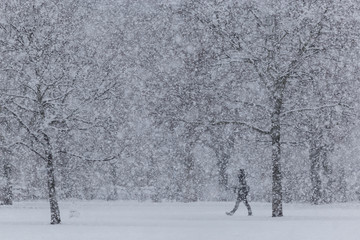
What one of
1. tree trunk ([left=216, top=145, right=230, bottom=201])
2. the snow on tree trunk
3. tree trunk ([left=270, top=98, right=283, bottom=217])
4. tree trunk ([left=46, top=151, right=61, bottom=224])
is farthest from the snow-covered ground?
tree trunk ([left=216, top=145, right=230, bottom=201])

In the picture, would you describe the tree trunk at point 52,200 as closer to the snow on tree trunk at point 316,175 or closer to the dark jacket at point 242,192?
the dark jacket at point 242,192

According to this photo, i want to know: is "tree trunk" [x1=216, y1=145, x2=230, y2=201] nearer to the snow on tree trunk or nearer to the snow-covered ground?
the snow on tree trunk

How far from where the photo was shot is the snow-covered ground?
661 inches


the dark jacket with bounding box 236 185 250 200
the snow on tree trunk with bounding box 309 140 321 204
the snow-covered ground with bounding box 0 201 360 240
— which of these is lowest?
the snow-covered ground with bounding box 0 201 360 240

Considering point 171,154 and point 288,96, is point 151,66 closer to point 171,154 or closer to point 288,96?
point 171,154

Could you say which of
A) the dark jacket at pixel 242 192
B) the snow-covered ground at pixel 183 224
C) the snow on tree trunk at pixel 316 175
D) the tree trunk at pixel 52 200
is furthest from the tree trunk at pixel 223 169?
the tree trunk at pixel 52 200

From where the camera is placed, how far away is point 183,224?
20453 mm

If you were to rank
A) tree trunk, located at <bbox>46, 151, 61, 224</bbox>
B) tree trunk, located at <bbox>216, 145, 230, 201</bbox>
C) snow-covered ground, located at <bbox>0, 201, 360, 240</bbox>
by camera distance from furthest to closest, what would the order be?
tree trunk, located at <bbox>216, 145, 230, 201</bbox> → tree trunk, located at <bbox>46, 151, 61, 224</bbox> → snow-covered ground, located at <bbox>0, 201, 360, 240</bbox>

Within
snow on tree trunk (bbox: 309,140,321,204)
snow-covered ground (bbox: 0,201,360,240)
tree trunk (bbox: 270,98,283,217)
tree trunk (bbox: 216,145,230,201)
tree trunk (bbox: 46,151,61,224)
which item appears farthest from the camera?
tree trunk (bbox: 216,145,230,201)

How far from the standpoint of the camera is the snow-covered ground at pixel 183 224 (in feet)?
55.1

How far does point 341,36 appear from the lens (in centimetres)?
2250

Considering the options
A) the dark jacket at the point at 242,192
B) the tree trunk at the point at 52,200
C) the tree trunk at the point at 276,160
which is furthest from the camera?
the dark jacket at the point at 242,192

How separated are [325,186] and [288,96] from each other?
11.5 metres

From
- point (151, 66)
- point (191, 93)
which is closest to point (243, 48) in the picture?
point (191, 93)
